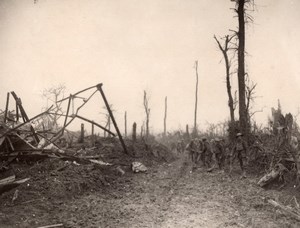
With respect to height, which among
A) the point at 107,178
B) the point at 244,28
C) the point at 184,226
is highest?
the point at 244,28

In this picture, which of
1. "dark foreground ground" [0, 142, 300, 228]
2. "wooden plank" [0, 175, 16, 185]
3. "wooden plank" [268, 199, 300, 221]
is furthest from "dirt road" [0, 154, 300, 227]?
"wooden plank" [0, 175, 16, 185]

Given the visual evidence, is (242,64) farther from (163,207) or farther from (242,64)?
(163,207)

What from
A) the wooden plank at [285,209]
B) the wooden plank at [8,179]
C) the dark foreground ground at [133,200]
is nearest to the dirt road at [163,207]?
the dark foreground ground at [133,200]

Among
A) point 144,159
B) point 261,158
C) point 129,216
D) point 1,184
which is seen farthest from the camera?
point 144,159

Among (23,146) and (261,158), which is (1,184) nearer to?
(23,146)

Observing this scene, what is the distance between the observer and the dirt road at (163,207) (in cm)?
615

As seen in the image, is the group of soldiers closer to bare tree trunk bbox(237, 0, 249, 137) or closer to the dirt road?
the dirt road

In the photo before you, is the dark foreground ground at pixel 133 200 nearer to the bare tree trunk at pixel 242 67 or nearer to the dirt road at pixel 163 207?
the dirt road at pixel 163 207

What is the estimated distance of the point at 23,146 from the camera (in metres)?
10.0

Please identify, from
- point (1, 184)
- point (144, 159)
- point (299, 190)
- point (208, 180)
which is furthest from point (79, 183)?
point (299, 190)

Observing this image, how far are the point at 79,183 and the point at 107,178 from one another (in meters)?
1.40

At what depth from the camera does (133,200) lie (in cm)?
784

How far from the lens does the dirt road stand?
6.15 metres

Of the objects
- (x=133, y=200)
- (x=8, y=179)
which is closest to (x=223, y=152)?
(x=133, y=200)
